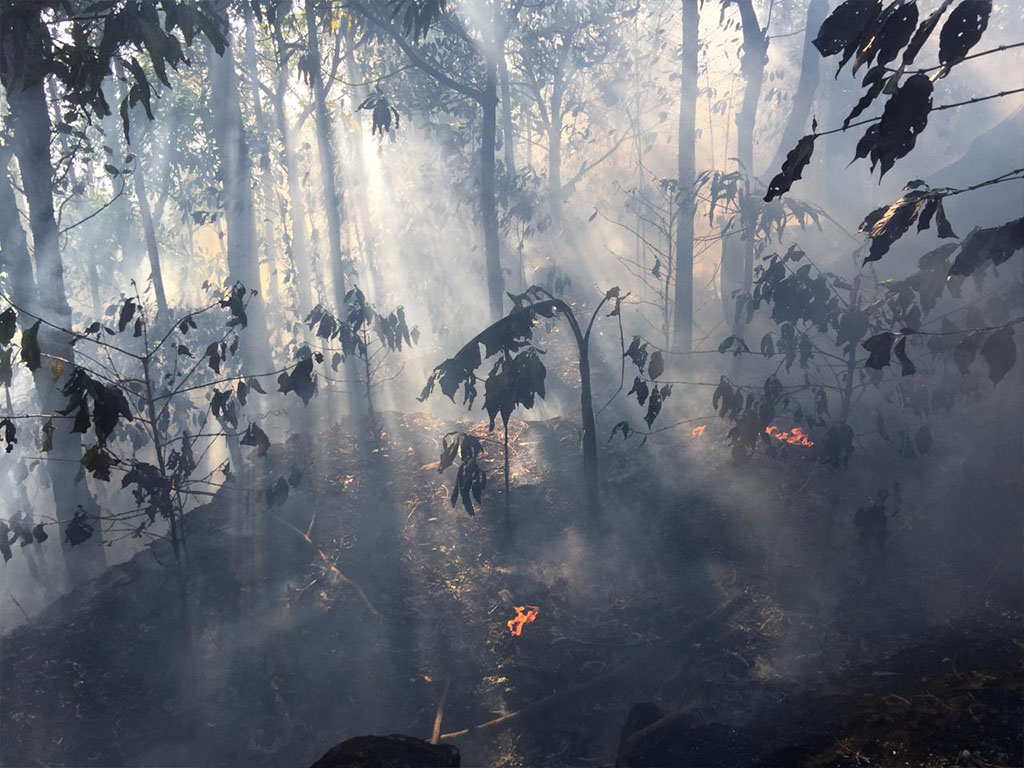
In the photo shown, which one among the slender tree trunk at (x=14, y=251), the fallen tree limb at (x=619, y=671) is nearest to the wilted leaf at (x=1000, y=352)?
the fallen tree limb at (x=619, y=671)

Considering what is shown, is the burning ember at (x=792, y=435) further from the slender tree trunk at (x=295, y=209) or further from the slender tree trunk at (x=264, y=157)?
the slender tree trunk at (x=295, y=209)

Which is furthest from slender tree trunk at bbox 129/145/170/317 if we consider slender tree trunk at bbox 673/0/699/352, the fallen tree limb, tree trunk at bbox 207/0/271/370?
the fallen tree limb

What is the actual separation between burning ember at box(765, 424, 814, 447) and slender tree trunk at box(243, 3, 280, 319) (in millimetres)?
9990

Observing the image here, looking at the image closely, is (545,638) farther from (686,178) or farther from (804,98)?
(804,98)

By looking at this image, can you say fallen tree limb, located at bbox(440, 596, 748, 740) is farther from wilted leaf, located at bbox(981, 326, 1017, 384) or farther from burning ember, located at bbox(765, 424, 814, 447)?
wilted leaf, located at bbox(981, 326, 1017, 384)

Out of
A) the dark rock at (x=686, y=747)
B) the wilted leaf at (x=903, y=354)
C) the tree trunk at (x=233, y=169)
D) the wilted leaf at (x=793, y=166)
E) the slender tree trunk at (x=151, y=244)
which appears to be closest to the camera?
the wilted leaf at (x=793, y=166)

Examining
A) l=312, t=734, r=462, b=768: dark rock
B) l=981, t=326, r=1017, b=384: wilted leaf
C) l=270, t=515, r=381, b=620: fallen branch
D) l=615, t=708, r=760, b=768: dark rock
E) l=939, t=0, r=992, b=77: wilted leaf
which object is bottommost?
l=615, t=708, r=760, b=768: dark rock

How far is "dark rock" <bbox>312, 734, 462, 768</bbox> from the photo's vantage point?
368 cm

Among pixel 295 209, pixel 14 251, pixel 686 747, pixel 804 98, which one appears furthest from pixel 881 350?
pixel 295 209

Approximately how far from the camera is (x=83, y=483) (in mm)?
7594

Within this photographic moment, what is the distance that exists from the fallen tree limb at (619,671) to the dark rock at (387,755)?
153 cm

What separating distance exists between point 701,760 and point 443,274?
22518 millimetres

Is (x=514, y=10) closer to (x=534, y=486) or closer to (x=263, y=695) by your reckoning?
(x=534, y=486)

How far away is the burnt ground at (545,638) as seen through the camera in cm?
483
